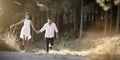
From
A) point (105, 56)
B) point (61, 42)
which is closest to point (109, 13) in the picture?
point (61, 42)

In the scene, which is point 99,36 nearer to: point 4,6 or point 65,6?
point 65,6

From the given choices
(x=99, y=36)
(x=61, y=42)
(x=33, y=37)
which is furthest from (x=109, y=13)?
(x=33, y=37)

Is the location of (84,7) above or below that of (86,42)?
above

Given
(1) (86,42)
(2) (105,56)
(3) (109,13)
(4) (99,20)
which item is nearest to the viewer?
(2) (105,56)

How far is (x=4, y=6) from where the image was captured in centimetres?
3359

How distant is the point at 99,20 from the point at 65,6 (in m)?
5.02

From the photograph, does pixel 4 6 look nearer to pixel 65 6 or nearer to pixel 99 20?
pixel 65 6

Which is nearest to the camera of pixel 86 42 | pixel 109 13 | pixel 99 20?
pixel 86 42

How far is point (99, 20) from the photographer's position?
34.6 metres

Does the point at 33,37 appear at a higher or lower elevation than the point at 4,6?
lower

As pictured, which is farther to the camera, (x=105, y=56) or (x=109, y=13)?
(x=109, y=13)

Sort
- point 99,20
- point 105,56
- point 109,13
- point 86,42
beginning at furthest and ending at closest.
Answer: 1. point 99,20
2. point 109,13
3. point 86,42
4. point 105,56

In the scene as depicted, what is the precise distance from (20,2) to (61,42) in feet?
16.7

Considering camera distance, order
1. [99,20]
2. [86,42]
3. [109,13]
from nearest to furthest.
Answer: [86,42] → [109,13] → [99,20]
